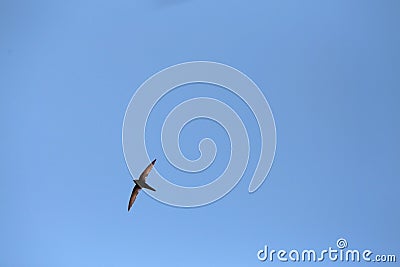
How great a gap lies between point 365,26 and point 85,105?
1.06 meters

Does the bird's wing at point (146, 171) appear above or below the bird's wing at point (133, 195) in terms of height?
Answer: above

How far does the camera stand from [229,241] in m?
1.42

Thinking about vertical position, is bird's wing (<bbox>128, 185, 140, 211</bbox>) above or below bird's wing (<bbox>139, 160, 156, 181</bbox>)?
below

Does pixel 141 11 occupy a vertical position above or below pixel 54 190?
above

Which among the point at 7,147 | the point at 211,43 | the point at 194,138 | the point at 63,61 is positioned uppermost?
the point at 211,43

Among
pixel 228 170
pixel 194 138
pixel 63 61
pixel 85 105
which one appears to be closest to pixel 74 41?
pixel 63 61

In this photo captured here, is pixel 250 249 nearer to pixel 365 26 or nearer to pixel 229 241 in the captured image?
pixel 229 241

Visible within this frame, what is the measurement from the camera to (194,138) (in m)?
1.44

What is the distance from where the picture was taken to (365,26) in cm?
143

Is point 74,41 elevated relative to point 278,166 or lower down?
elevated

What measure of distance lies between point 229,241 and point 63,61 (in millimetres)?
905

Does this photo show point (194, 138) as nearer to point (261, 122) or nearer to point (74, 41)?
point (261, 122)

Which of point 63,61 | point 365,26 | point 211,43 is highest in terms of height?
point 365,26

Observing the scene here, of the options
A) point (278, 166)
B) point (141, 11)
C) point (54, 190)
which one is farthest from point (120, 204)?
point (141, 11)
